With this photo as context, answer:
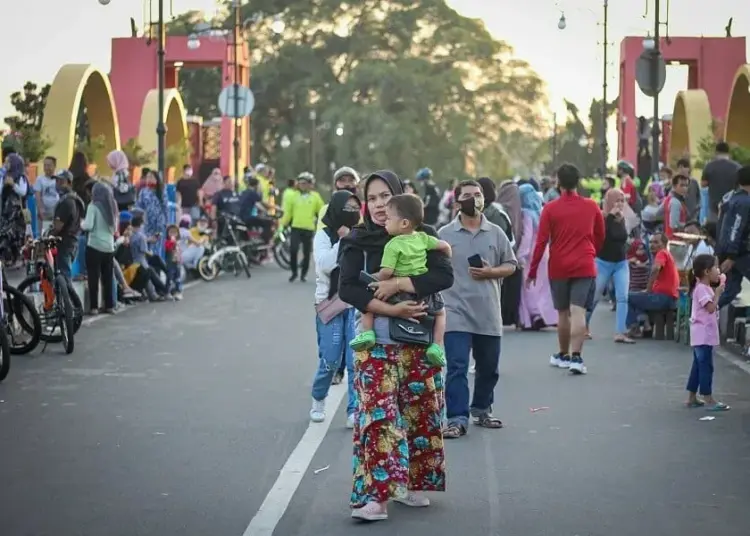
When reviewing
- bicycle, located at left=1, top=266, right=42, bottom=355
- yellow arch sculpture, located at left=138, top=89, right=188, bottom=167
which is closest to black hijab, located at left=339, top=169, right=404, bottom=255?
bicycle, located at left=1, top=266, right=42, bottom=355

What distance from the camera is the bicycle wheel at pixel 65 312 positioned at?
1630cm

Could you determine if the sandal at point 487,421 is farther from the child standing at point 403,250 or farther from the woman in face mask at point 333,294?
the child standing at point 403,250

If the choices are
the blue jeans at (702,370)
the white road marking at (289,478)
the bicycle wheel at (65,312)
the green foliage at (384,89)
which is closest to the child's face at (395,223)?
the white road marking at (289,478)

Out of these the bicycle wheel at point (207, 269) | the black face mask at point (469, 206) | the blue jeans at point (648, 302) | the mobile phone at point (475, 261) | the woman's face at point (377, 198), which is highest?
the woman's face at point (377, 198)

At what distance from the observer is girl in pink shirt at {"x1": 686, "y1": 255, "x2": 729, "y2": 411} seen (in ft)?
40.3

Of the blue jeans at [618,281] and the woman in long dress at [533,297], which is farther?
the woman in long dress at [533,297]

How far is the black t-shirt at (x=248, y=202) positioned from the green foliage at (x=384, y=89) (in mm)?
43088

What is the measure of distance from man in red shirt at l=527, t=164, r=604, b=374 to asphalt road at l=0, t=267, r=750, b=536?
0.65 metres

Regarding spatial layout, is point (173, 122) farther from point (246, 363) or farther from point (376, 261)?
point (376, 261)

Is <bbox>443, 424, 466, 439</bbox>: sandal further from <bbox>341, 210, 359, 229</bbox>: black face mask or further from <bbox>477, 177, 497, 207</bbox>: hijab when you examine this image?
<bbox>477, 177, 497, 207</bbox>: hijab

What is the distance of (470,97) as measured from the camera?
267ft

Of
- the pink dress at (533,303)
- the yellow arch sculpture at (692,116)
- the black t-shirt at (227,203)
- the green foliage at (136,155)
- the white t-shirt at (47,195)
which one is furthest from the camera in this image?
the green foliage at (136,155)

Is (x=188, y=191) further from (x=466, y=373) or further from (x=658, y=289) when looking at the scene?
(x=466, y=373)

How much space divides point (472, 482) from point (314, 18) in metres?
73.6
